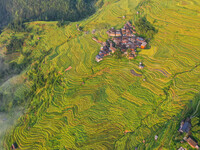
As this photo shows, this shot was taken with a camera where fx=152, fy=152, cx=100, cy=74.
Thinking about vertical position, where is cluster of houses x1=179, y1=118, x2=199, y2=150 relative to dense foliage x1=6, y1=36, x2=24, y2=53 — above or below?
above

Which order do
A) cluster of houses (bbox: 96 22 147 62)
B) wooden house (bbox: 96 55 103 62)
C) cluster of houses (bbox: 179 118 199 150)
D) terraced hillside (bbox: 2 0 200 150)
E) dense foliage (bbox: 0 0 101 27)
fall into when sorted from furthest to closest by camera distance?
dense foliage (bbox: 0 0 101 27)
cluster of houses (bbox: 96 22 147 62)
wooden house (bbox: 96 55 103 62)
terraced hillside (bbox: 2 0 200 150)
cluster of houses (bbox: 179 118 199 150)

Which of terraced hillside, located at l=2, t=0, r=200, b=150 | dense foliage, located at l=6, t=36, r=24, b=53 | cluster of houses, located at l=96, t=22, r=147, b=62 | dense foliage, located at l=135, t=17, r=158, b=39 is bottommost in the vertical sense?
dense foliage, located at l=6, t=36, r=24, b=53

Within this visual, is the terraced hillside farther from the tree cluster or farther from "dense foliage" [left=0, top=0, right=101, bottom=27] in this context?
"dense foliage" [left=0, top=0, right=101, bottom=27]

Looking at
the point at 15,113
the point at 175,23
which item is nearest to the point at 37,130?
the point at 15,113

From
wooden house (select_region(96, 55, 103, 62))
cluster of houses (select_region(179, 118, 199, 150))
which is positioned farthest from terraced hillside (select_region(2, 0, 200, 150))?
wooden house (select_region(96, 55, 103, 62))

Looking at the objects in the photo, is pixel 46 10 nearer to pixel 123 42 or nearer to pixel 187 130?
pixel 123 42

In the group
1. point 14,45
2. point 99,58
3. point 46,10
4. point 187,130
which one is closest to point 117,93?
point 99,58

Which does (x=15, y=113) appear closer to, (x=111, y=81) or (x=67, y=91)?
(x=67, y=91)
